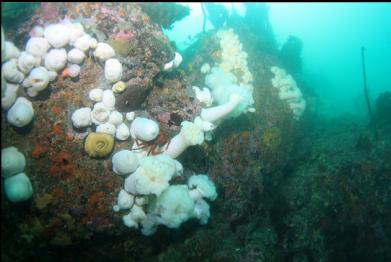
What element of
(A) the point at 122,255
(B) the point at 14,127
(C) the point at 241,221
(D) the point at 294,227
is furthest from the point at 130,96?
(D) the point at 294,227

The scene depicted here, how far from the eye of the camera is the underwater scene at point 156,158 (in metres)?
4.49

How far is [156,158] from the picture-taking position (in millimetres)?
4965

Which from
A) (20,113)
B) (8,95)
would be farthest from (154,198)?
(8,95)

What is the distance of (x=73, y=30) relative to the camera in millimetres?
4605

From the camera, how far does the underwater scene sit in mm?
4488

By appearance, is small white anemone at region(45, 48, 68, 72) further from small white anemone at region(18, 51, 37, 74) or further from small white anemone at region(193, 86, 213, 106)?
small white anemone at region(193, 86, 213, 106)

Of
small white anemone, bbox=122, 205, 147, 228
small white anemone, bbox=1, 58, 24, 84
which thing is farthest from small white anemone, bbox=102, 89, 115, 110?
small white anemone, bbox=122, 205, 147, 228

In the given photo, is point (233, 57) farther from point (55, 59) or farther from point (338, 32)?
point (338, 32)

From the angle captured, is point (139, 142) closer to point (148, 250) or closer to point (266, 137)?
point (148, 250)

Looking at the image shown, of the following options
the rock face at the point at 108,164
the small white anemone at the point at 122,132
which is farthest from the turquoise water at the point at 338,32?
the small white anemone at the point at 122,132

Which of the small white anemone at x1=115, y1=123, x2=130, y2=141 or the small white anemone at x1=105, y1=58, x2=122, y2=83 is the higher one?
the small white anemone at x1=105, y1=58, x2=122, y2=83

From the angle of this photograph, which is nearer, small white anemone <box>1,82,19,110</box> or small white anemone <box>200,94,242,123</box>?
small white anemone <box>1,82,19,110</box>

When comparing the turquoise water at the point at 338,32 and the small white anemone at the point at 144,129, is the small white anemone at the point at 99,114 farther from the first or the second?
the turquoise water at the point at 338,32

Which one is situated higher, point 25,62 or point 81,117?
point 25,62
